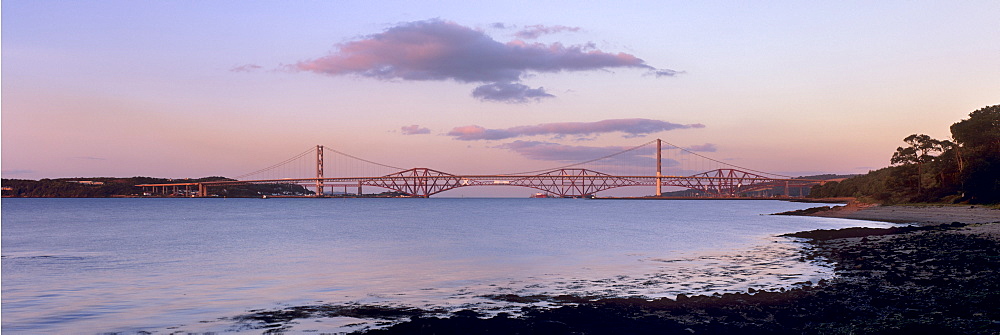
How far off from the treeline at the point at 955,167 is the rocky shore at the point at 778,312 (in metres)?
37.5

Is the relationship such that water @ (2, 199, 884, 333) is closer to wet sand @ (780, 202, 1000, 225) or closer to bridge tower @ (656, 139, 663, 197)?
wet sand @ (780, 202, 1000, 225)

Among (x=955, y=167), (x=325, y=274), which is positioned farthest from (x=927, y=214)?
(x=325, y=274)

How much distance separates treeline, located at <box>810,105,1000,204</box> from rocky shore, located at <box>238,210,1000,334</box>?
37.5m

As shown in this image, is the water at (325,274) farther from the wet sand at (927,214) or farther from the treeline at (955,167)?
the treeline at (955,167)

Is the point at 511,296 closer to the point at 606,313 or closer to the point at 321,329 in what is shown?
the point at 606,313

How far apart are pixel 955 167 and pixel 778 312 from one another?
56.4 metres

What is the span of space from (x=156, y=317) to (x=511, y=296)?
6.38 meters

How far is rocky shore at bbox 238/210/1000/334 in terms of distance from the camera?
9016 millimetres

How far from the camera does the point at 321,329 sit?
33.6 feet

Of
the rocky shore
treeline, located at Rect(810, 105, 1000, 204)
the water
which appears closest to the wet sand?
treeline, located at Rect(810, 105, 1000, 204)

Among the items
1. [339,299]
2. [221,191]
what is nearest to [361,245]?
[339,299]

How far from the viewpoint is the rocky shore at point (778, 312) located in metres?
9.02

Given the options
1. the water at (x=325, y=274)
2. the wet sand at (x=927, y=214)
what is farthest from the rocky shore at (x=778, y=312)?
the wet sand at (x=927, y=214)

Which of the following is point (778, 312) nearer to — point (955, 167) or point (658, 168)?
point (955, 167)
